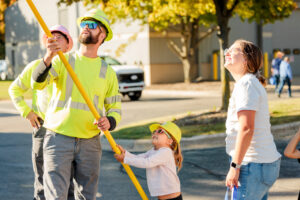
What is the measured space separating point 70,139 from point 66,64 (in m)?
0.71

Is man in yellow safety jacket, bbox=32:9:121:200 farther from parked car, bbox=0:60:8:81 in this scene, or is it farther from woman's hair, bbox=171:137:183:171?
parked car, bbox=0:60:8:81

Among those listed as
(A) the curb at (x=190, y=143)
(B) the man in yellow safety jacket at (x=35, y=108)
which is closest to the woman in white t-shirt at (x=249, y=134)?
(B) the man in yellow safety jacket at (x=35, y=108)

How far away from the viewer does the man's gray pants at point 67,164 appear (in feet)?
14.4

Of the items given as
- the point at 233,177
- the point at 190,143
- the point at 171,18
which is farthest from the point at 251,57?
the point at 171,18

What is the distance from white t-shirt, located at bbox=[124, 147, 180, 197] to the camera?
4.65m

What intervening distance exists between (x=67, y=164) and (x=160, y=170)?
2.67ft

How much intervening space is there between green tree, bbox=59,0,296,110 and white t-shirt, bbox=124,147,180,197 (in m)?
7.16

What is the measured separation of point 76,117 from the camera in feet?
14.5

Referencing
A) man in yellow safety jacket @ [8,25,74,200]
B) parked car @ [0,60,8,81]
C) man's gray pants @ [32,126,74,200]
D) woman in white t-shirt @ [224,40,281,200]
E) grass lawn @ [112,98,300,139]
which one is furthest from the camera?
parked car @ [0,60,8,81]

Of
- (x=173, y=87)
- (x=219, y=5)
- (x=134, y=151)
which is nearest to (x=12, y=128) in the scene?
(x=134, y=151)

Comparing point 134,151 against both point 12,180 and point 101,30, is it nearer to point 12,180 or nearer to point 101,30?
point 12,180

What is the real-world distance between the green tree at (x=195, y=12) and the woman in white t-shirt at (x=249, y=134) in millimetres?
7852

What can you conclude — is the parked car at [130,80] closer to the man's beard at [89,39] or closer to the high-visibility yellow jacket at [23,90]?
the high-visibility yellow jacket at [23,90]

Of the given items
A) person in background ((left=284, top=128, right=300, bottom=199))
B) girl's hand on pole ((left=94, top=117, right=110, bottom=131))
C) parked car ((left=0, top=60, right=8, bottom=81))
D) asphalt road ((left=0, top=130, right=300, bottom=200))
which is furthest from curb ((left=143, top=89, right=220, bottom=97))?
parked car ((left=0, top=60, right=8, bottom=81))
